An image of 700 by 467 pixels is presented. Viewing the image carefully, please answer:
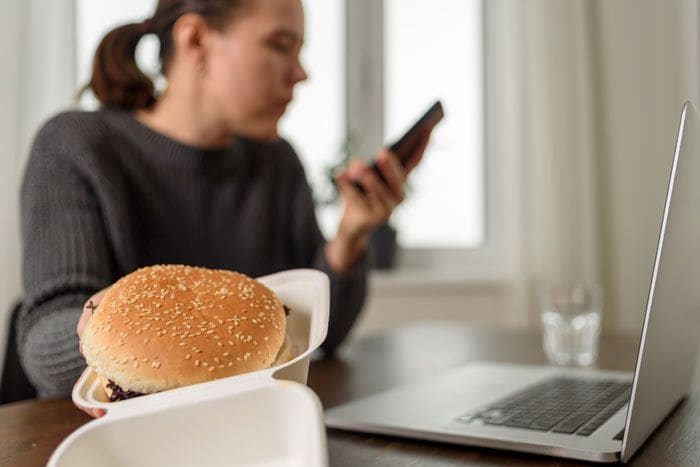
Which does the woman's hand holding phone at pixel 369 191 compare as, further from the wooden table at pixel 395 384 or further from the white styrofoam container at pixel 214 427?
the white styrofoam container at pixel 214 427

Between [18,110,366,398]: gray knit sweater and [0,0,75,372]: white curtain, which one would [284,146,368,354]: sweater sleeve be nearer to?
[18,110,366,398]: gray knit sweater

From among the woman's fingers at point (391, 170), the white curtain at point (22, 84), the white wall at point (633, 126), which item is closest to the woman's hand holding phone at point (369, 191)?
the woman's fingers at point (391, 170)

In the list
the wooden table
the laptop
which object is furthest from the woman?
the laptop

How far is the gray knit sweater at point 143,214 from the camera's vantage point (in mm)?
888

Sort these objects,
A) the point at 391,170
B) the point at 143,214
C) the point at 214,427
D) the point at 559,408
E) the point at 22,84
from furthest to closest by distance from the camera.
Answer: the point at 22,84 < the point at 143,214 < the point at 391,170 < the point at 559,408 < the point at 214,427

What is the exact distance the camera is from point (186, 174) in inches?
47.7

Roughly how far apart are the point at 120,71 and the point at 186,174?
0.63 feet

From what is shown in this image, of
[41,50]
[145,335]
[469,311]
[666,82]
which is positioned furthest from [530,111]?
[145,335]

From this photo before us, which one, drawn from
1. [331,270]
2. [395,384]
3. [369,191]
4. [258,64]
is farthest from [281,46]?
[395,384]

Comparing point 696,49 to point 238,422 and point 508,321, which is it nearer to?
point 508,321

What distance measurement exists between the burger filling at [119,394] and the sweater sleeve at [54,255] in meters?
0.24

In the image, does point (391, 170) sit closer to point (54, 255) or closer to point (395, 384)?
point (395, 384)

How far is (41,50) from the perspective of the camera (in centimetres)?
171

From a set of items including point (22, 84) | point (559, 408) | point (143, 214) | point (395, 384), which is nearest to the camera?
point (559, 408)
